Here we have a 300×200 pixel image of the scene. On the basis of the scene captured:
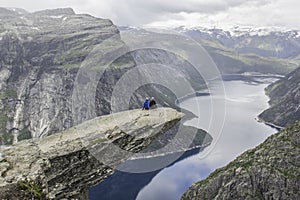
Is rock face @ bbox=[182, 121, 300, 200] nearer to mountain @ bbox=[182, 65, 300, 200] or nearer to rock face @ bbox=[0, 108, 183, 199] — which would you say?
mountain @ bbox=[182, 65, 300, 200]

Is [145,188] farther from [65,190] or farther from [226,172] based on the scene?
[65,190]

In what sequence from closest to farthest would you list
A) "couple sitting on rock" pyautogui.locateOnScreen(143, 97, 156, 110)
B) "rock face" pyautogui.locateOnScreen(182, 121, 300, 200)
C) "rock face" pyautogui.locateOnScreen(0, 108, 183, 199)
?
"rock face" pyautogui.locateOnScreen(0, 108, 183, 199) → "couple sitting on rock" pyautogui.locateOnScreen(143, 97, 156, 110) → "rock face" pyautogui.locateOnScreen(182, 121, 300, 200)

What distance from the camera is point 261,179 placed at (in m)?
99.5

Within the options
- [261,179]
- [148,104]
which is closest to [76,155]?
[148,104]

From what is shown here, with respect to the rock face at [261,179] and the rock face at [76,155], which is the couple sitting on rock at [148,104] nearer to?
the rock face at [76,155]

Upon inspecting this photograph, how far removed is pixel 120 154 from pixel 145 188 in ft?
473

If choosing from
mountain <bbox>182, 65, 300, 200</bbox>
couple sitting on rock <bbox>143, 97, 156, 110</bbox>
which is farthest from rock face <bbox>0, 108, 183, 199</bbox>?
mountain <bbox>182, 65, 300, 200</bbox>

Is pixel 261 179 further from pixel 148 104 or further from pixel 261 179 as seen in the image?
pixel 148 104

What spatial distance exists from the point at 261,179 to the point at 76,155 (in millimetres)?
92432

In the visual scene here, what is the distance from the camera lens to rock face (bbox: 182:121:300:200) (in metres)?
97.9

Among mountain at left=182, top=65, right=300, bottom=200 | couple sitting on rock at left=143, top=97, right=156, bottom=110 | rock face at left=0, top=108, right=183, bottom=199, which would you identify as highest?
couple sitting on rock at left=143, top=97, right=156, bottom=110

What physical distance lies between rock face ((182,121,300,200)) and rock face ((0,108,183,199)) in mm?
85094

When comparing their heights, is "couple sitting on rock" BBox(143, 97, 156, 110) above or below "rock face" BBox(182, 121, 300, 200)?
above

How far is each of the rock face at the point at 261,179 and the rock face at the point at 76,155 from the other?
279 feet
